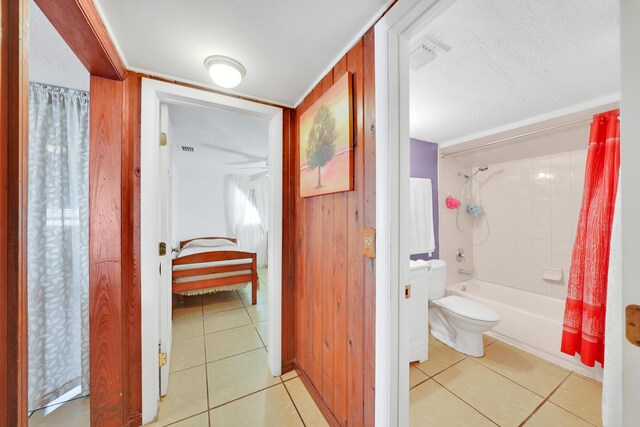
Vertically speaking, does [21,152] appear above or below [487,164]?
below

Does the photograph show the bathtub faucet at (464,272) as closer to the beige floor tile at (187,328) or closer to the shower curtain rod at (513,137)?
the shower curtain rod at (513,137)

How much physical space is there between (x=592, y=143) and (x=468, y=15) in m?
1.49

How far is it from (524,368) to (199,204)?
5327 millimetres

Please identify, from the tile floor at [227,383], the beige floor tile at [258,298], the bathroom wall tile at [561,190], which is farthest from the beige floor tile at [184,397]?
the bathroom wall tile at [561,190]

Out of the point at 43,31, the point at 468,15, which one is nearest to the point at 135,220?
the point at 43,31

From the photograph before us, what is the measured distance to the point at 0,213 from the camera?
0.52 m

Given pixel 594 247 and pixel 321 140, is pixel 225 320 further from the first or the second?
pixel 594 247

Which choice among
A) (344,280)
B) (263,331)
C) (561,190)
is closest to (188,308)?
(263,331)

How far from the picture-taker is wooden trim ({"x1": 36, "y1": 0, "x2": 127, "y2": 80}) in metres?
0.82

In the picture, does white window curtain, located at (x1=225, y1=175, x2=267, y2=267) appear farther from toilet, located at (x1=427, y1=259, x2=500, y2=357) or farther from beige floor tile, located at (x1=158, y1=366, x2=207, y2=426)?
toilet, located at (x1=427, y1=259, x2=500, y2=357)

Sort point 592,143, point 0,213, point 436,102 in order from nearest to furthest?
point 0,213, point 592,143, point 436,102

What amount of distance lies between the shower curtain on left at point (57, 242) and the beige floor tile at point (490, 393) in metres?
2.58

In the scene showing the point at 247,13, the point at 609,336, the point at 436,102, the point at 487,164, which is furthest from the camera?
the point at 487,164

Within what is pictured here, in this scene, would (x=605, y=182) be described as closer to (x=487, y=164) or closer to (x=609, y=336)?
(x=609, y=336)
